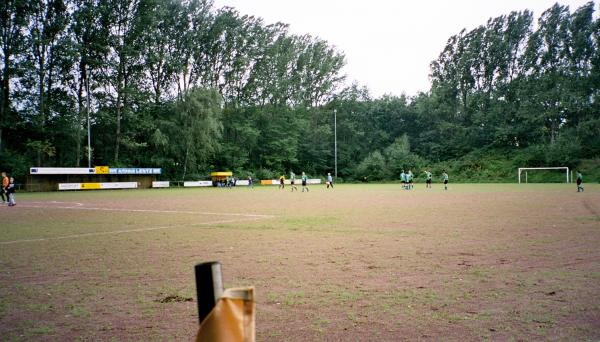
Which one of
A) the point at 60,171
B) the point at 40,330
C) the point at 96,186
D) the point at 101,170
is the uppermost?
the point at 101,170

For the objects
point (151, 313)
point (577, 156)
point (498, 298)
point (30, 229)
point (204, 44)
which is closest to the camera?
point (151, 313)

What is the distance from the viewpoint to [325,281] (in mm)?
7031

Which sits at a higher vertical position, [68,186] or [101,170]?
[101,170]

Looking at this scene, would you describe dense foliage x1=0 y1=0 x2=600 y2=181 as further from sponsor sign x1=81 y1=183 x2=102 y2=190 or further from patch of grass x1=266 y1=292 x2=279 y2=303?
patch of grass x1=266 y1=292 x2=279 y2=303

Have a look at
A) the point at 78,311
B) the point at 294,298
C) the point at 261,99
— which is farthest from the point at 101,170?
the point at 294,298

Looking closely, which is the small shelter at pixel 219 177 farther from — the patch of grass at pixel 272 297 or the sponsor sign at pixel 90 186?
the patch of grass at pixel 272 297

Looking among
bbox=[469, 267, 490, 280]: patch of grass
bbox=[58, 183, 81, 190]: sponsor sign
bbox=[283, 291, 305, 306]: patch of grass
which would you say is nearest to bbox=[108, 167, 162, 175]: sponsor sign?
bbox=[58, 183, 81, 190]: sponsor sign

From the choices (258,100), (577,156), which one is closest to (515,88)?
(577,156)

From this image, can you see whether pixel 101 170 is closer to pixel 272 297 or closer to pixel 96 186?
pixel 96 186

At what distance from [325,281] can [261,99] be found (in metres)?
71.3

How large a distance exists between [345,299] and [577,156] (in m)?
67.4

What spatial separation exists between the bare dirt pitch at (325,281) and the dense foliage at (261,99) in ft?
149

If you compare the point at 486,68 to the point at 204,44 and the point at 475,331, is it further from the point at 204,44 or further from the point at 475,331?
the point at 475,331

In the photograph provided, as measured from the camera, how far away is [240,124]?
235 ft
